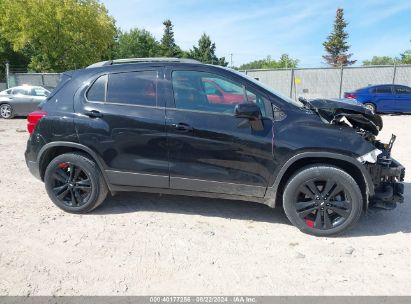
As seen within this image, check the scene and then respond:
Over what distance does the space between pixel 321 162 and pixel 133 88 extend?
228 cm

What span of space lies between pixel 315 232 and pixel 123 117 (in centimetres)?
248

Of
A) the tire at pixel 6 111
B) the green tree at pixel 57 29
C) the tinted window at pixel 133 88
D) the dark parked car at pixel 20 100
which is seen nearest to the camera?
the tinted window at pixel 133 88

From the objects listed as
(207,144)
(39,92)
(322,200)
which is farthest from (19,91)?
(322,200)

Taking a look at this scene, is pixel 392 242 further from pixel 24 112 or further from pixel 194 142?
pixel 24 112

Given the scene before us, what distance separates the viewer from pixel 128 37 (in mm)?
69375

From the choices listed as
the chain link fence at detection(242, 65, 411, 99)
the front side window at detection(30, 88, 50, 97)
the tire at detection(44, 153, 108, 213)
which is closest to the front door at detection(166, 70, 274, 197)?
the tire at detection(44, 153, 108, 213)

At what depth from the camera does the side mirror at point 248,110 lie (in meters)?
3.80

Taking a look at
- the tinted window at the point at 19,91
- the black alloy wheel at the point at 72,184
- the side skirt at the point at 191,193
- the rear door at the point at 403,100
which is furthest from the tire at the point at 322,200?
the rear door at the point at 403,100

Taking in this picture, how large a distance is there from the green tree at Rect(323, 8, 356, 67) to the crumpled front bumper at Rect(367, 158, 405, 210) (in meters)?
76.9

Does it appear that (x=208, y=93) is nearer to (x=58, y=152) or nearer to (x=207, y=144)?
(x=207, y=144)

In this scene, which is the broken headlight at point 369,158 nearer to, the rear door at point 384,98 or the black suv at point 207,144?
the black suv at point 207,144

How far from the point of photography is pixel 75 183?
4.44 metres

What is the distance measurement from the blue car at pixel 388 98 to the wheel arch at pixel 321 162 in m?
14.1

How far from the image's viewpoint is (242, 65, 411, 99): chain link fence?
71.5 ft
